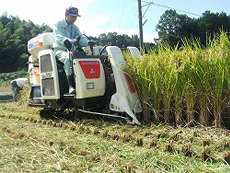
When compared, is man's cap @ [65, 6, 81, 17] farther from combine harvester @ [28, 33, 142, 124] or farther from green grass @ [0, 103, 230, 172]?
green grass @ [0, 103, 230, 172]

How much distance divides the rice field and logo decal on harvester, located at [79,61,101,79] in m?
0.58

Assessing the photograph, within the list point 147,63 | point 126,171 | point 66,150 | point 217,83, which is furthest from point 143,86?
point 126,171

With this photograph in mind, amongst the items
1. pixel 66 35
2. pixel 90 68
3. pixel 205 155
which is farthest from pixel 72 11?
pixel 205 155

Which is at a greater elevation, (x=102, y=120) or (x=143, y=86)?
(x=143, y=86)

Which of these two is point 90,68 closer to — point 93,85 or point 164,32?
point 93,85

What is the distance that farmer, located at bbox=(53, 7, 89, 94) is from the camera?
14.3ft

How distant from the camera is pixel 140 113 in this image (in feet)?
14.2

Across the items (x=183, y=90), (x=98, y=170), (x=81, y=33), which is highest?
(x=81, y=33)

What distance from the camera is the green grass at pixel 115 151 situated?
229 cm

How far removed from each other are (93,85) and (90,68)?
298 mm

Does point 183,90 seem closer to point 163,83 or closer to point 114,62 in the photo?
point 163,83

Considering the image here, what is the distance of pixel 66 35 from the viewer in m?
4.93

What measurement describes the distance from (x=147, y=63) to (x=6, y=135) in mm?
2402

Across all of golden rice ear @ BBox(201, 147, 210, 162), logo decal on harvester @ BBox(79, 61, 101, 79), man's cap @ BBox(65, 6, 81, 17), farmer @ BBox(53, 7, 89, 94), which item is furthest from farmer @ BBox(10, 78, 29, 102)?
golden rice ear @ BBox(201, 147, 210, 162)
